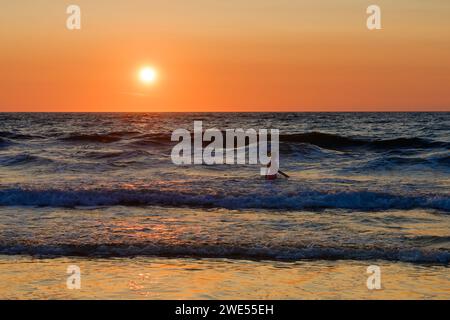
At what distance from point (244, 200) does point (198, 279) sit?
7463mm

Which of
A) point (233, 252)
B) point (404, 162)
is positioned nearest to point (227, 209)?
point (233, 252)

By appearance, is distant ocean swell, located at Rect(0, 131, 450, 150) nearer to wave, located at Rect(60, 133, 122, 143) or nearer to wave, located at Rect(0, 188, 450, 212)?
wave, located at Rect(60, 133, 122, 143)

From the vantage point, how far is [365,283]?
8.92 m

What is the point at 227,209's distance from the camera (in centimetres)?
1555

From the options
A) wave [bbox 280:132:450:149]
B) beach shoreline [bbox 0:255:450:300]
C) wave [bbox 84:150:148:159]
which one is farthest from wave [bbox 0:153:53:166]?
wave [bbox 280:132:450:149]

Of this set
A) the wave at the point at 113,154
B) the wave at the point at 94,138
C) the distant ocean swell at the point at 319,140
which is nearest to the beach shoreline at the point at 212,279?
the wave at the point at 113,154

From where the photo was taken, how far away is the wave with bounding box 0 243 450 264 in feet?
34.2

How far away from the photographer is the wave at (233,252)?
10.4 metres

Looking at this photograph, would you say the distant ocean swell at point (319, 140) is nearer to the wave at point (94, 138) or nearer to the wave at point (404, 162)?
the wave at point (94, 138)

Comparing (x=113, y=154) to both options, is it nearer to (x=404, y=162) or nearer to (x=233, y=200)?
(x=404, y=162)

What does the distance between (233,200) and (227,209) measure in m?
0.90

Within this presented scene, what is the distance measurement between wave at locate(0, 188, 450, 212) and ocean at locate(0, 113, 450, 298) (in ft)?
0.09
